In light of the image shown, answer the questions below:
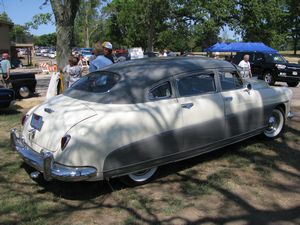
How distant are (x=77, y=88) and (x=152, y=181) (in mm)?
1689

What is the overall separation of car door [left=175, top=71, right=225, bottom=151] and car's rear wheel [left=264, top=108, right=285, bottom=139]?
1.71 m

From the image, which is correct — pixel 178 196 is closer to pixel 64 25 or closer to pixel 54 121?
pixel 54 121

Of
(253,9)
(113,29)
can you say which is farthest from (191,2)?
(113,29)

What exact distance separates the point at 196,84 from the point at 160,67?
59cm

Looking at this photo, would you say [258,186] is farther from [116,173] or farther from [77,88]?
[77,88]

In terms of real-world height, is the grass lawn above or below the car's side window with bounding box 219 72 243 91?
below

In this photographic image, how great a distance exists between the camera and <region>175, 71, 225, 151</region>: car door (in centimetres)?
516

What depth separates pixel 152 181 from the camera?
5180 millimetres

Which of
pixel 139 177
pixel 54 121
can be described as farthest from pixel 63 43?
pixel 139 177

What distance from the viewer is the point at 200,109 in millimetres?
5312

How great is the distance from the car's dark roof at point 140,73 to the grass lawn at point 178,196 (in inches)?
45.0

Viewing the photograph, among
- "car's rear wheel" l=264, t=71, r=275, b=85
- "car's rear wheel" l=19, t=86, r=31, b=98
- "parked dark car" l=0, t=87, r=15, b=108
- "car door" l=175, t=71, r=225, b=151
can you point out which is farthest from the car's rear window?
"car's rear wheel" l=264, t=71, r=275, b=85

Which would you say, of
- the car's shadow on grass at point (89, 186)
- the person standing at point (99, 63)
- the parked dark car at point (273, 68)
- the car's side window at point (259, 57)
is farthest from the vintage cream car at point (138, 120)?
the car's side window at point (259, 57)

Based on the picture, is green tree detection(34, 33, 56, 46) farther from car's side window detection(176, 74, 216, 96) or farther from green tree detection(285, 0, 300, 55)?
car's side window detection(176, 74, 216, 96)
